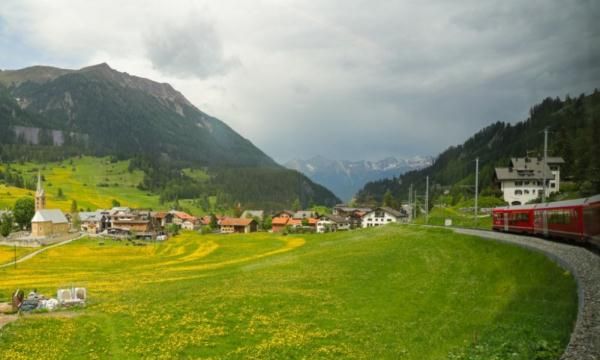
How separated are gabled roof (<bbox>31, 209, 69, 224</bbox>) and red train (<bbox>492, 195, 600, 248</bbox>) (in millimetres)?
139343

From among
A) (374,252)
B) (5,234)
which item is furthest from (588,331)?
(5,234)

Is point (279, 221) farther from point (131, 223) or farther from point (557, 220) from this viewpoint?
point (557, 220)

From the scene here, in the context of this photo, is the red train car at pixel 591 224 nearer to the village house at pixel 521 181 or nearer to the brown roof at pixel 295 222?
the village house at pixel 521 181

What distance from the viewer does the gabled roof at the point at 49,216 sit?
145500 millimetres

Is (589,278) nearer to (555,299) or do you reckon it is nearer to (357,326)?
(555,299)

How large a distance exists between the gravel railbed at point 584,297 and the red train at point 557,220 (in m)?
1.36

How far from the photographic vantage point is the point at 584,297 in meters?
16.9

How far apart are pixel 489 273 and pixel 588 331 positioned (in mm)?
18141

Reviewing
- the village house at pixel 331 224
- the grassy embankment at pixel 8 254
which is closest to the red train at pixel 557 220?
the grassy embankment at pixel 8 254

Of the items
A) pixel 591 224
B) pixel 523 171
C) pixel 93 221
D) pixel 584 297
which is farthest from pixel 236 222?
pixel 584 297

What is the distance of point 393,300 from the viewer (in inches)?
1096

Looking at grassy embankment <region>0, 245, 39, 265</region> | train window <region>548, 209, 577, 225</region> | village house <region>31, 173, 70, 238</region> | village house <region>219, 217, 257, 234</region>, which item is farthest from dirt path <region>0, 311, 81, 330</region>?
village house <region>219, 217, 257, 234</region>

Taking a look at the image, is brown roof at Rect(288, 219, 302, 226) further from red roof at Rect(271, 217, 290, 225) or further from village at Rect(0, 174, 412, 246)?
red roof at Rect(271, 217, 290, 225)

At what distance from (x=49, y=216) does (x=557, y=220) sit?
6024 inches
